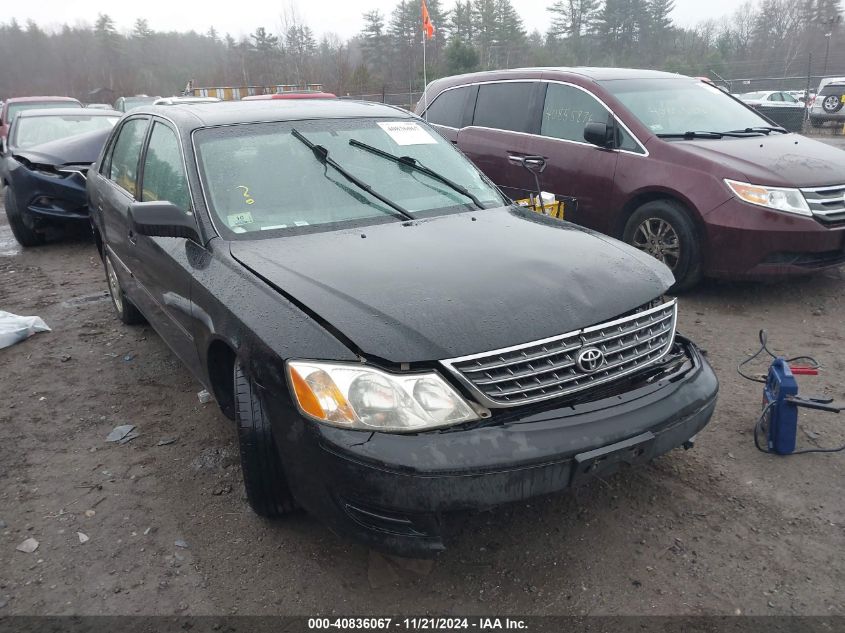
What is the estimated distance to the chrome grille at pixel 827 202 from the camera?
15.3ft

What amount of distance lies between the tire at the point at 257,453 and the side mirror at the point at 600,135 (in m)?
4.06

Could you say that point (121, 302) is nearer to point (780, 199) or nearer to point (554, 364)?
point (554, 364)

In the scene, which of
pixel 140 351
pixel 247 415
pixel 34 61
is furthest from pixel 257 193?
pixel 34 61

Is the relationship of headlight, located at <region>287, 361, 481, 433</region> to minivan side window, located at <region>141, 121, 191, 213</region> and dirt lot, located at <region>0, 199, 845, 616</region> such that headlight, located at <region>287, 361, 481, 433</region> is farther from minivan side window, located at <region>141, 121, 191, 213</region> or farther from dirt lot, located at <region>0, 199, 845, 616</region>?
minivan side window, located at <region>141, 121, 191, 213</region>

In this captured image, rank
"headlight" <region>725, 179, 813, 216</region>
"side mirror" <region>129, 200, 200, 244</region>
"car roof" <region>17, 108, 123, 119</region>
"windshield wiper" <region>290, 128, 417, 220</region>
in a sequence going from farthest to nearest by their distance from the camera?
"car roof" <region>17, 108, 123, 119</region>, "headlight" <region>725, 179, 813, 216</region>, "windshield wiper" <region>290, 128, 417, 220</region>, "side mirror" <region>129, 200, 200, 244</region>

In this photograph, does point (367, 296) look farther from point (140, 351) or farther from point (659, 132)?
point (659, 132)

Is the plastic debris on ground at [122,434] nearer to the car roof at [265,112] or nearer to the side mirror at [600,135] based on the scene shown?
the car roof at [265,112]

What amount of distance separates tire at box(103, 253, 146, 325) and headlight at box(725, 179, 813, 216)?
4.66 m

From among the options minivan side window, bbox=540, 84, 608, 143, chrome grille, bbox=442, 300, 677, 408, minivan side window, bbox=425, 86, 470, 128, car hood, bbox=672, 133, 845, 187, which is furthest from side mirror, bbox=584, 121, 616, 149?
chrome grille, bbox=442, 300, 677, 408

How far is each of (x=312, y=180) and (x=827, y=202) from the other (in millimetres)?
3867

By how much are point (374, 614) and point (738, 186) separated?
4088 millimetres

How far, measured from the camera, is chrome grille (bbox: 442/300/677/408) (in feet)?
6.70

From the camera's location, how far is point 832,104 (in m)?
20.5

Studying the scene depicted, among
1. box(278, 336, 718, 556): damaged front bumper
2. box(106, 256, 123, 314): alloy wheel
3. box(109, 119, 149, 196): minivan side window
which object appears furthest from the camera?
box(106, 256, 123, 314): alloy wheel
